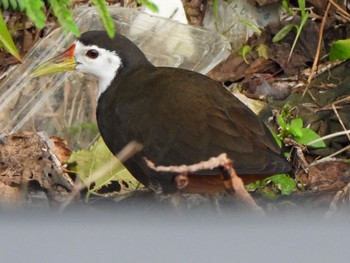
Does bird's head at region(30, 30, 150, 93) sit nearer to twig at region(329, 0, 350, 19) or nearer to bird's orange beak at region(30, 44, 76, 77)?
bird's orange beak at region(30, 44, 76, 77)

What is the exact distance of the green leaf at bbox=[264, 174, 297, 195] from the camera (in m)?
3.52

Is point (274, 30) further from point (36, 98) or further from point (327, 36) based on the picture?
point (36, 98)

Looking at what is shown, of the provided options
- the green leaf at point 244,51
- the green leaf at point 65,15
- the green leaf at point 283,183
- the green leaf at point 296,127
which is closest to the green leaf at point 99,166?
the green leaf at point 283,183

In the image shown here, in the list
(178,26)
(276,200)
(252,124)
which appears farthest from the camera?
(178,26)

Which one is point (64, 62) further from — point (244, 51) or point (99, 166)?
point (244, 51)

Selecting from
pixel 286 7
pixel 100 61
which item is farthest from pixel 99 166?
pixel 286 7

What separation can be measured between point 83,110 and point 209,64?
2.18 ft

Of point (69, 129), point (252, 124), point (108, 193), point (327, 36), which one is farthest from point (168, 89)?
point (327, 36)

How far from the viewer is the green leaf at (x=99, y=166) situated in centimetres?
353

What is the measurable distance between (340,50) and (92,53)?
48.6 inches

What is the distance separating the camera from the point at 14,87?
407 cm

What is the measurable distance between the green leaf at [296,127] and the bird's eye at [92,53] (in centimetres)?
91

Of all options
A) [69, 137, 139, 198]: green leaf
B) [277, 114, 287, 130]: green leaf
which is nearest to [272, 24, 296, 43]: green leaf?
[277, 114, 287, 130]: green leaf

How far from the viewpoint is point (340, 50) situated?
4008 mm
